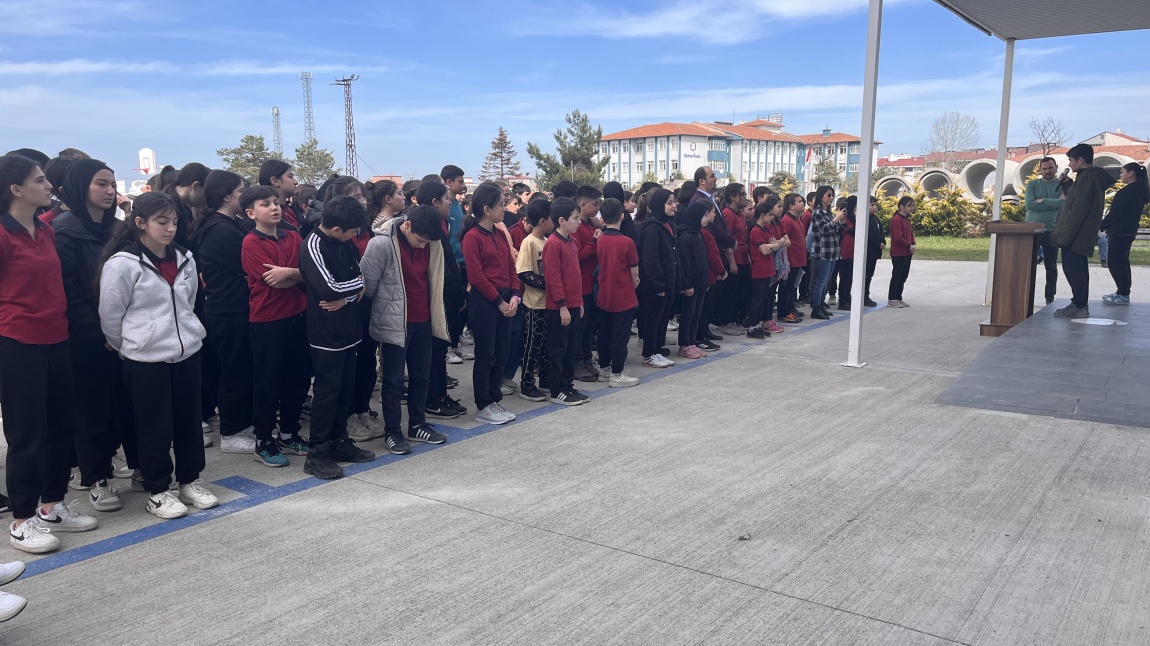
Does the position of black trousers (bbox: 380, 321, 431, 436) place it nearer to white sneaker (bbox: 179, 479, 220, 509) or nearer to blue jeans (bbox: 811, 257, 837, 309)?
white sneaker (bbox: 179, 479, 220, 509)

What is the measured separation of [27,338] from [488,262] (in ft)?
10.0

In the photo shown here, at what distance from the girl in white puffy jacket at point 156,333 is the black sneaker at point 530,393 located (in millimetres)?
3035

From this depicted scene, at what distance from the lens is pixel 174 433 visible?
4.43 m

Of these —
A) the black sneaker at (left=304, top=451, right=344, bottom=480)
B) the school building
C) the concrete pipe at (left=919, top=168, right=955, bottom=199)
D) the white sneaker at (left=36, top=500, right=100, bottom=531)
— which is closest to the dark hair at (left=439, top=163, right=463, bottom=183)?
the black sneaker at (left=304, top=451, right=344, bottom=480)

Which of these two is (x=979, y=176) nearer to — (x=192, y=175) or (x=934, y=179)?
(x=934, y=179)

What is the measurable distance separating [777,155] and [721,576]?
120 m

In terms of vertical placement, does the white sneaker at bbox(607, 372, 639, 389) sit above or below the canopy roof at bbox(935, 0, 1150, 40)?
below

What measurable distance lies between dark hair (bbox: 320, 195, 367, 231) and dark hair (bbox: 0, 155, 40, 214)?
1.53 m

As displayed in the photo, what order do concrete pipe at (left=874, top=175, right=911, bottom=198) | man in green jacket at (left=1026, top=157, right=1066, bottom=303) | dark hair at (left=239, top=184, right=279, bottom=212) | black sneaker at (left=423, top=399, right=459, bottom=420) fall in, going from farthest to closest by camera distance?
1. concrete pipe at (left=874, top=175, right=911, bottom=198)
2. man in green jacket at (left=1026, top=157, right=1066, bottom=303)
3. black sneaker at (left=423, top=399, right=459, bottom=420)
4. dark hair at (left=239, top=184, right=279, bottom=212)

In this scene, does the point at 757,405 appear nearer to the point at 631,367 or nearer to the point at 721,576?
the point at 631,367

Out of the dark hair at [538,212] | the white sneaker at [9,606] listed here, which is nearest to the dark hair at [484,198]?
the dark hair at [538,212]

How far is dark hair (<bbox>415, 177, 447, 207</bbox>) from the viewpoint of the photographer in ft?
19.7

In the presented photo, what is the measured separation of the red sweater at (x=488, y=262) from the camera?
5969mm

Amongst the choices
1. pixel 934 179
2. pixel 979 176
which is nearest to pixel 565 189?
pixel 934 179
